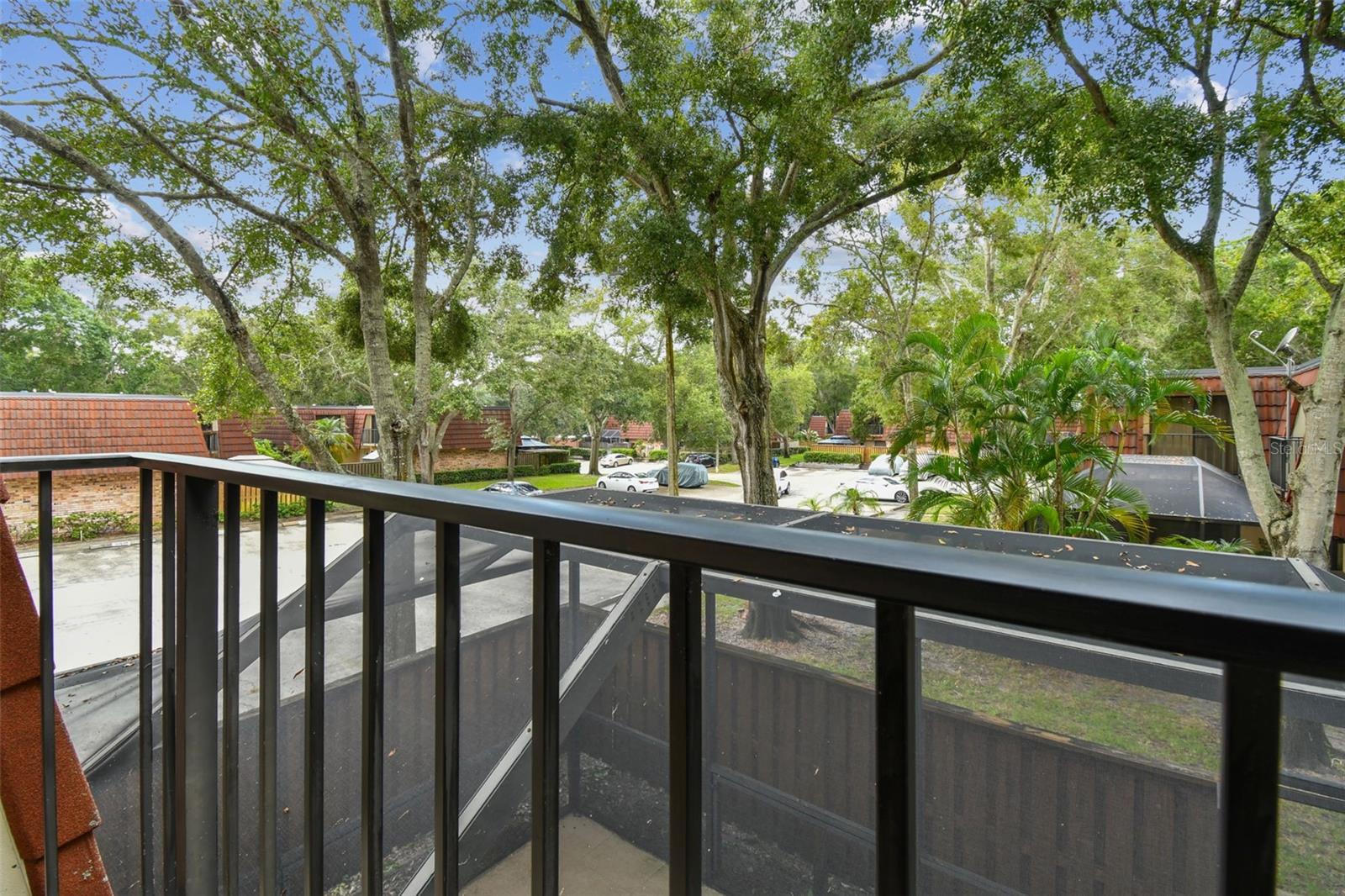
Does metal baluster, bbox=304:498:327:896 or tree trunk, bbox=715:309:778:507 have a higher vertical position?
tree trunk, bbox=715:309:778:507

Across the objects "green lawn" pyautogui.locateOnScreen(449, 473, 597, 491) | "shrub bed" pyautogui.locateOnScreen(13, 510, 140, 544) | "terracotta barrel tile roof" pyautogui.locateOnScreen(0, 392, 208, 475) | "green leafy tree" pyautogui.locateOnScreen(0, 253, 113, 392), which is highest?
"green leafy tree" pyautogui.locateOnScreen(0, 253, 113, 392)

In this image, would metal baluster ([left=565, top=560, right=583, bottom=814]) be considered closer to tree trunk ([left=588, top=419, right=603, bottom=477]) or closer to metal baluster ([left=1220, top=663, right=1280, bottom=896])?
metal baluster ([left=1220, top=663, right=1280, bottom=896])

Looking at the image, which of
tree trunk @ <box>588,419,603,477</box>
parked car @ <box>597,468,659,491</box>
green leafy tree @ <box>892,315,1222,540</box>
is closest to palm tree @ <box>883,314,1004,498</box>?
green leafy tree @ <box>892,315,1222,540</box>

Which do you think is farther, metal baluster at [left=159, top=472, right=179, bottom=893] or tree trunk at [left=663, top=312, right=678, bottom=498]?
tree trunk at [left=663, top=312, right=678, bottom=498]

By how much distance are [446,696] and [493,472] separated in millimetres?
16323

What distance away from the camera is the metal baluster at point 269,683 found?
2.74ft

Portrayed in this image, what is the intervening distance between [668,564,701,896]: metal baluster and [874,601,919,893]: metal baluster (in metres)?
0.14

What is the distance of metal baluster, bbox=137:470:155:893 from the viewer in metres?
1.18

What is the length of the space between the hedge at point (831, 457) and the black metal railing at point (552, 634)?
2326 centimetres

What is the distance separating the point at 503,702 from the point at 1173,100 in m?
6.50

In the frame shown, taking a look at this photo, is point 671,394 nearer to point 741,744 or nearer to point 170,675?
point 741,744

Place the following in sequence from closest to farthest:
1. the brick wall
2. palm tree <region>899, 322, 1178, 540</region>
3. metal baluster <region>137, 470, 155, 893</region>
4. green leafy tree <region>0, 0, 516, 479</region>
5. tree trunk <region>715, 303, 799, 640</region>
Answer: metal baluster <region>137, 470, 155, 893</region> → the brick wall → green leafy tree <region>0, 0, 516, 479</region> → palm tree <region>899, 322, 1178, 540</region> → tree trunk <region>715, 303, 799, 640</region>

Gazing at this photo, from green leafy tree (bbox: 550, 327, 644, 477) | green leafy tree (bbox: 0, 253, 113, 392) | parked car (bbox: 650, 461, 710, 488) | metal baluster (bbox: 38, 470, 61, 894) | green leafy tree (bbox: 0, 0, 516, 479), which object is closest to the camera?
metal baluster (bbox: 38, 470, 61, 894)

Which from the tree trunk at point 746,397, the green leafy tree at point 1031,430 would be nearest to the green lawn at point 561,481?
the tree trunk at point 746,397
